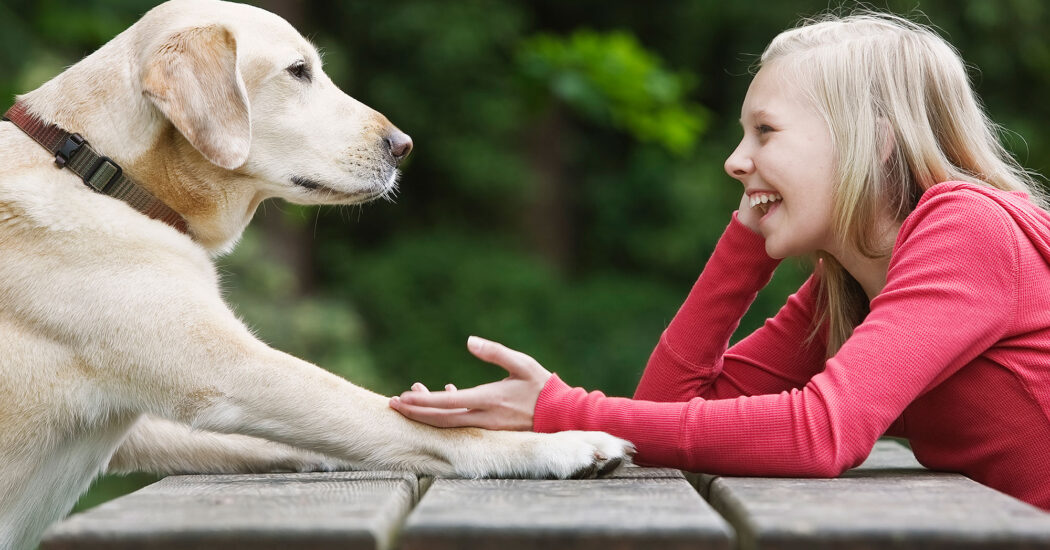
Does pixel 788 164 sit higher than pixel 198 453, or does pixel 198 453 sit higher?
pixel 788 164

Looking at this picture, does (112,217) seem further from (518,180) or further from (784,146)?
(518,180)

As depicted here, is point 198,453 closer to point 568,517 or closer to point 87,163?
point 87,163

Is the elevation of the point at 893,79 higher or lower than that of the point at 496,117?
higher

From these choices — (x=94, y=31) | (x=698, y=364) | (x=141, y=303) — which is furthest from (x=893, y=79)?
(x=94, y=31)

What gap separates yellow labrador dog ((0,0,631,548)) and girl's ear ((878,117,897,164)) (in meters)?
0.81

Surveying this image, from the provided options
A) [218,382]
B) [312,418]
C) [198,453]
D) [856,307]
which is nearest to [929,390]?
→ [856,307]

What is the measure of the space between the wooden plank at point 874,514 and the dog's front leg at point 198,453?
1.08 m

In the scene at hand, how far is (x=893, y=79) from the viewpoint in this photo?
2.14 meters

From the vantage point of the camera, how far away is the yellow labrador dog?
2098 millimetres

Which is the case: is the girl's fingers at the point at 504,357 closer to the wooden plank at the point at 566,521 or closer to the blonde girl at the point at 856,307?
the blonde girl at the point at 856,307

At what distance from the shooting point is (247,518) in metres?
1.30

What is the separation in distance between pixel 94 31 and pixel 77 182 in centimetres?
452

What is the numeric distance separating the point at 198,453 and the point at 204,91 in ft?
2.71

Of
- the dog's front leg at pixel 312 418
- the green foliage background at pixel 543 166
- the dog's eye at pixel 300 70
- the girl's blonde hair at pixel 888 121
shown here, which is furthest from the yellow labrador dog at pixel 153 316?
the green foliage background at pixel 543 166
